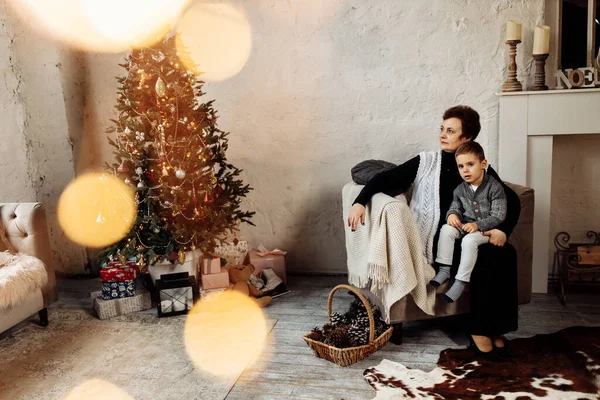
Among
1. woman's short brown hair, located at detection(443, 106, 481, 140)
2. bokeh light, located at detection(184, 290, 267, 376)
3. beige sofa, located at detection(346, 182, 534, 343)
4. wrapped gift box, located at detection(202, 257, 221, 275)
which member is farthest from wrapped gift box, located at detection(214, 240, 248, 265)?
woman's short brown hair, located at detection(443, 106, 481, 140)

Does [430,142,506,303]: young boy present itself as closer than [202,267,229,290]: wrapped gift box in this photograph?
Yes

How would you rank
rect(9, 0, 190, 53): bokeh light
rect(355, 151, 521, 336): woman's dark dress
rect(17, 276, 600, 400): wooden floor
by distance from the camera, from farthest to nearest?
rect(9, 0, 190, 53): bokeh light, rect(355, 151, 521, 336): woman's dark dress, rect(17, 276, 600, 400): wooden floor

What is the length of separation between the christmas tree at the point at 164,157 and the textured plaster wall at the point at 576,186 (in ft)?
7.64

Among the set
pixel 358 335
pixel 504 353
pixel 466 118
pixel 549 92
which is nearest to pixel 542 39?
pixel 549 92

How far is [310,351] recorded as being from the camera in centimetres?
266

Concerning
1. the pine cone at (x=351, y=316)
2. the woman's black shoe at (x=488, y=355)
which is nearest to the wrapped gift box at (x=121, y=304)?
the pine cone at (x=351, y=316)

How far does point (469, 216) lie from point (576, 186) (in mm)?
1333

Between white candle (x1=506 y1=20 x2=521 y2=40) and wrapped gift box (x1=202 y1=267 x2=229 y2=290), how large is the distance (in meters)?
2.37

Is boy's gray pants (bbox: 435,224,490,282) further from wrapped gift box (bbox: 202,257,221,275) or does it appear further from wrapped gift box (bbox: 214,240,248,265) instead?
wrapped gift box (bbox: 214,240,248,265)

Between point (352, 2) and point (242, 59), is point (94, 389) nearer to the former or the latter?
point (242, 59)

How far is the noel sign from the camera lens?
3164 mm

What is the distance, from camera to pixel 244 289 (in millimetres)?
3395

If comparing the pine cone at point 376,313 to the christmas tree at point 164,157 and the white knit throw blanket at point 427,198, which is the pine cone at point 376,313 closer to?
the white knit throw blanket at point 427,198

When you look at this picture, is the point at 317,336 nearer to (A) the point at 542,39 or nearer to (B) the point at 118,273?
(B) the point at 118,273
